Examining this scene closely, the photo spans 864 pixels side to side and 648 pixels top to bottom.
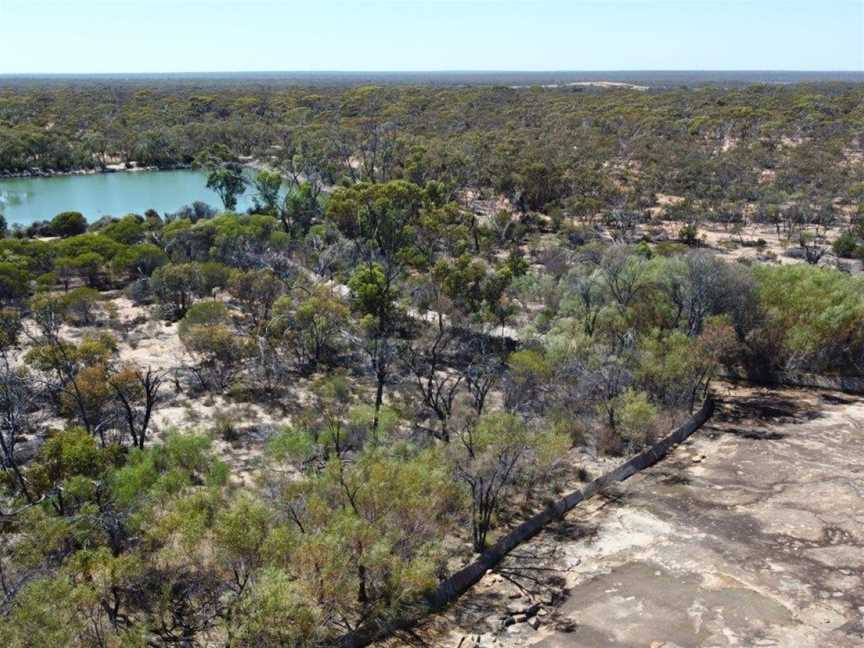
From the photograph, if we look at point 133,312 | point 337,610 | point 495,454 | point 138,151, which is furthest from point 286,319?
point 138,151

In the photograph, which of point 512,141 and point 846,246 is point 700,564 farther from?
point 512,141

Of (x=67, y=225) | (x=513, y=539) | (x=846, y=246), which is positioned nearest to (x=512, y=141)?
(x=846, y=246)

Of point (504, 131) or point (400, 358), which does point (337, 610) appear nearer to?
point (400, 358)

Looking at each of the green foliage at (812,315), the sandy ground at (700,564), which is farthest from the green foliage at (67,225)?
the green foliage at (812,315)

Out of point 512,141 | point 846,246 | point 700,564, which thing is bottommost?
point 700,564

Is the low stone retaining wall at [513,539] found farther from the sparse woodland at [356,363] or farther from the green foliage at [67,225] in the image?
the green foliage at [67,225]
